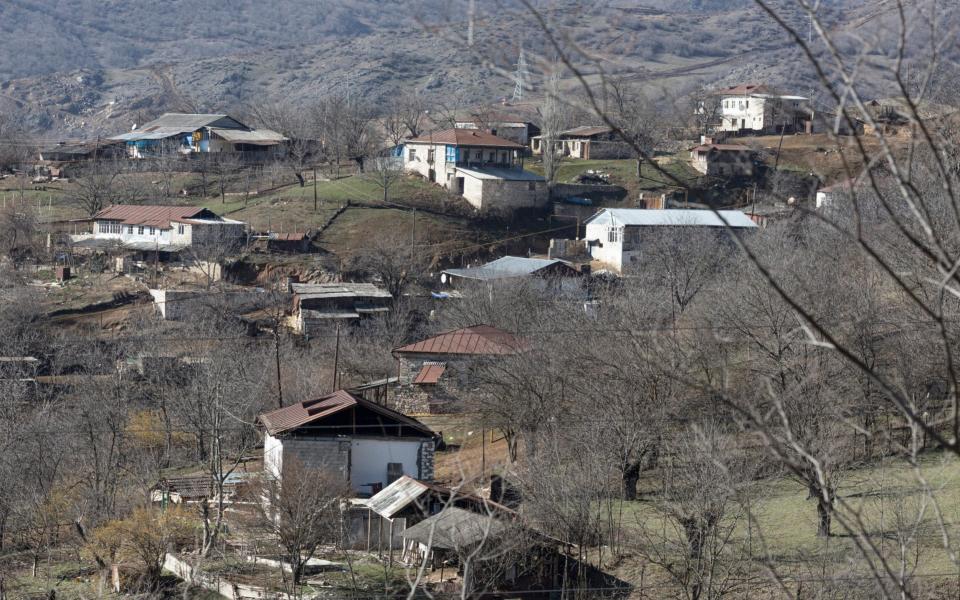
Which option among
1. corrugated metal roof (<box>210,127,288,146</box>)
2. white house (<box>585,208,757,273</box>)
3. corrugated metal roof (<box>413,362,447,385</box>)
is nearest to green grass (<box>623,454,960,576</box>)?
corrugated metal roof (<box>413,362,447,385</box>)

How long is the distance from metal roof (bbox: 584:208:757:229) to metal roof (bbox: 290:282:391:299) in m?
9.92

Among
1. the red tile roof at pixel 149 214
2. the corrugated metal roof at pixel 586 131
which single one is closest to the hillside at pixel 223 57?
the corrugated metal roof at pixel 586 131

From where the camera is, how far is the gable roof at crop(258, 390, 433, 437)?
800 inches

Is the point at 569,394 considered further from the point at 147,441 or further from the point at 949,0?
the point at 949,0

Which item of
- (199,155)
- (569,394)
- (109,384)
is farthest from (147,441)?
(199,155)

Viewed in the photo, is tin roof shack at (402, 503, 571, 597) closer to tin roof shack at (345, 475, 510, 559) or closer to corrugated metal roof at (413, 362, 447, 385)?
tin roof shack at (345, 475, 510, 559)

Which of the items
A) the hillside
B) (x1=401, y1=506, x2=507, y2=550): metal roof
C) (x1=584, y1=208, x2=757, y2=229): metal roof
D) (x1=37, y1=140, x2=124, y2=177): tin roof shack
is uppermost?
the hillside

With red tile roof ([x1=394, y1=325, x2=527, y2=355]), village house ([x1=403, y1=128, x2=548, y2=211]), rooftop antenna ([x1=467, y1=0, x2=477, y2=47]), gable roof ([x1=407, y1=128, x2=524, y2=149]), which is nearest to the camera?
rooftop antenna ([x1=467, y1=0, x2=477, y2=47])

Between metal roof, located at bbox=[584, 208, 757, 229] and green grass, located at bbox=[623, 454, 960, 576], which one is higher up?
metal roof, located at bbox=[584, 208, 757, 229]

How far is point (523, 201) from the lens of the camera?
5025 centimetres

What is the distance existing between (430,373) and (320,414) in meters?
9.41

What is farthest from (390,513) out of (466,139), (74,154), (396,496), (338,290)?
(74,154)

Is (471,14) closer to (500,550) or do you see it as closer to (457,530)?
(500,550)

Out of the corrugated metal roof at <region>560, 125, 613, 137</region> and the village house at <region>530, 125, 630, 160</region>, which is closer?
the village house at <region>530, 125, 630, 160</region>
